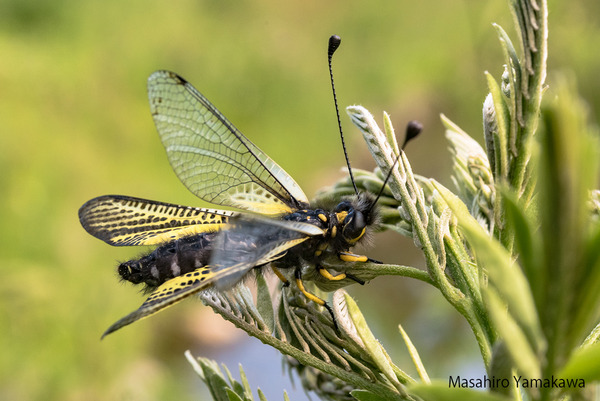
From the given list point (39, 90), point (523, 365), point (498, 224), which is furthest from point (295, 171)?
point (523, 365)

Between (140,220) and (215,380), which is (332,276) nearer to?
(215,380)

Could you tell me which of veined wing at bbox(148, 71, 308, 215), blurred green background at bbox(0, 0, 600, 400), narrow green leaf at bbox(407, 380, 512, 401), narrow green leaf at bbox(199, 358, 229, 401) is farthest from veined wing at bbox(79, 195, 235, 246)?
blurred green background at bbox(0, 0, 600, 400)

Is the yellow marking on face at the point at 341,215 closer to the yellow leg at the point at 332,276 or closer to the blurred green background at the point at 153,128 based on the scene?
the yellow leg at the point at 332,276

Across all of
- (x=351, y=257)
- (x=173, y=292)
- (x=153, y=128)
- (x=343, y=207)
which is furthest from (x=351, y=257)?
(x=153, y=128)

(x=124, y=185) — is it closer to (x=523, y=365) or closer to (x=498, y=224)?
(x=498, y=224)

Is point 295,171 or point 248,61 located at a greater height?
point 248,61

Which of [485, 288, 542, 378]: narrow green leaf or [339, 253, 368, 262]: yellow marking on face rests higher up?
[339, 253, 368, 262]: yellow marking on face

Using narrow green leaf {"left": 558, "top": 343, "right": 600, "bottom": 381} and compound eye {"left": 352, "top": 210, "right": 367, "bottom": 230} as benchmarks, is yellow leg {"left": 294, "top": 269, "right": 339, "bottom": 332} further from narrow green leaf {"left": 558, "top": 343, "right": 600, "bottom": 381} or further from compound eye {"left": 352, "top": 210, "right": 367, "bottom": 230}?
narrow green leaf {"left": 558, "top": 343, "right": 600, "bottom": 381}
